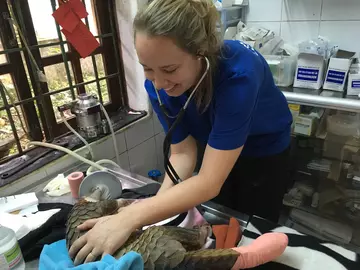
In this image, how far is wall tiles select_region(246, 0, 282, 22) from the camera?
1.71 metres

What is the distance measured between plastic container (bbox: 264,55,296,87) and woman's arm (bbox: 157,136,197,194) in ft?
2.60

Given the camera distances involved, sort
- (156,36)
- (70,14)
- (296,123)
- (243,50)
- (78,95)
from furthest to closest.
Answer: (296,123), (78,95), (70,14), (243,50), (156,36)

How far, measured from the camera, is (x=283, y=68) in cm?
154

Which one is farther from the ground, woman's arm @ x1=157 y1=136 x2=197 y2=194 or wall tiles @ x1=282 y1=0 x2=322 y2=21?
wall tiles @ x1=282 y1=0 x2=322 y2=21

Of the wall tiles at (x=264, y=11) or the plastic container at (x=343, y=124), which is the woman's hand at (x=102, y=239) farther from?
the wall tiles at (x=264, y=11)

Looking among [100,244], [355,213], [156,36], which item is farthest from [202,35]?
[355,213]

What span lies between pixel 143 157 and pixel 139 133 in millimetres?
141

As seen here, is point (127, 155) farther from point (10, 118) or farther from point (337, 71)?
point (337, 71)

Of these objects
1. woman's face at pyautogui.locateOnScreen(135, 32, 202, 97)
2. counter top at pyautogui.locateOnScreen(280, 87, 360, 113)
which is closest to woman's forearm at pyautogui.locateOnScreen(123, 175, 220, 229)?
woman's face at pyautogui.locateOnScreen(135, 32, 202, 97)

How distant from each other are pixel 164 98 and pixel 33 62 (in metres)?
0.62

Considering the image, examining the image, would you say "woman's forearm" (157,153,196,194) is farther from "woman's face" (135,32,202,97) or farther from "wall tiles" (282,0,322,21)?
"wall tiles" (282,0,322,21)

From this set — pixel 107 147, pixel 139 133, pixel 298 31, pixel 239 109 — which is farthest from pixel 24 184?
pixel 298 31

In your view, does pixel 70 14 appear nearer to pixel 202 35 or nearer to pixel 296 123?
pixel 202 35

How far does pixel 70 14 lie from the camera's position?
3.98 feet
